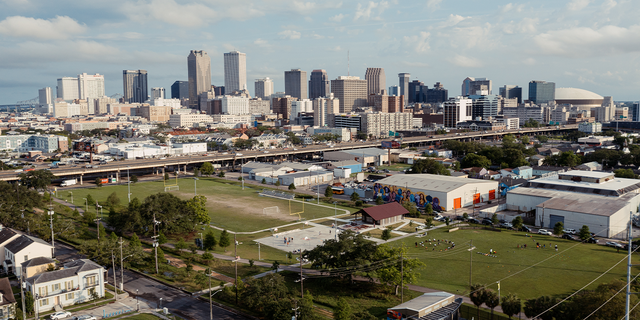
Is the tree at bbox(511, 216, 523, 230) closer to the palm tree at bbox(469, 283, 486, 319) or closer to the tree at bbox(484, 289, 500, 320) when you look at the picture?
the palm tree at bbox(469, 283, 486, 319)

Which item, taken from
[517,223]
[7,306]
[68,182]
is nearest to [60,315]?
[7,306]

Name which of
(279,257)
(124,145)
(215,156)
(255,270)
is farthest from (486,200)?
(124,145)

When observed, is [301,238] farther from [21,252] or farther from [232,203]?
[21,252]

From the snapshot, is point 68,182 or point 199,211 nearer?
point 199,211

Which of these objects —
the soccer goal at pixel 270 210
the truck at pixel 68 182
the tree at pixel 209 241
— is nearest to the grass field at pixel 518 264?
the tree at pixel 209 241

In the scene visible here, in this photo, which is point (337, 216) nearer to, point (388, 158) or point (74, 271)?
point (74, 271)

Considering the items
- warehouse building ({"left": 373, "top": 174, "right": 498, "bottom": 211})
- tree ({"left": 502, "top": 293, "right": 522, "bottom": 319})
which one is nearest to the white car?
tree ({"left": 502, "top": 293, "right": 522, "bottom": 319})

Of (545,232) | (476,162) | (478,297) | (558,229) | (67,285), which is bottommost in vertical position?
(545,232)
